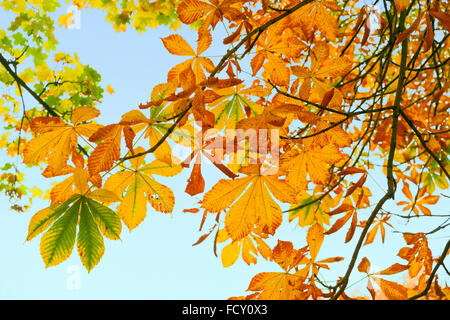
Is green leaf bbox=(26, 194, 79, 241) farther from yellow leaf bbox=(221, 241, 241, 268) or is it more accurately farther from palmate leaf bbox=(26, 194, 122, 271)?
yellow leaf bbox=(221, 241, 241, 268)

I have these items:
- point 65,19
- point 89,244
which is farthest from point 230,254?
point 65,19

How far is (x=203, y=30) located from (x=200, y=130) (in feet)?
0.79

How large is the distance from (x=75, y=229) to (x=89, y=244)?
0.13ft

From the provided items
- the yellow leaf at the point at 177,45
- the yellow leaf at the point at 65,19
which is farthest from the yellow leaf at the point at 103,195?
the yellow leaf at the point at 65,19

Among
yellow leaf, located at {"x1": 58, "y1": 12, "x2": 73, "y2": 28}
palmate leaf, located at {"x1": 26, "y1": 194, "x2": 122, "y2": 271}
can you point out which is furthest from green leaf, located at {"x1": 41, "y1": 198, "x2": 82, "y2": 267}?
yellow leaf, located at {"x1": 58, "y1": 12, "x2": 73, "y2": 28}

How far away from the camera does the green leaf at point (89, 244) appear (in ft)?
2.11

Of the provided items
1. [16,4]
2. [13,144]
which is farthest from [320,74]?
[13,144]

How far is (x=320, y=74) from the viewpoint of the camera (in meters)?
0.91

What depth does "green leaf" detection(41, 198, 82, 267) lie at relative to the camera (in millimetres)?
634

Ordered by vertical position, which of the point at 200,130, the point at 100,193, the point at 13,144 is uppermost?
the point at 13,144

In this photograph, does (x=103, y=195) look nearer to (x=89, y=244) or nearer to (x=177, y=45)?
(x=89, y=244)

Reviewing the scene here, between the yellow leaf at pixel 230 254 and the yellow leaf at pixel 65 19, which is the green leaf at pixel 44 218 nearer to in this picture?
the yellow leaf at pixel 230 254
